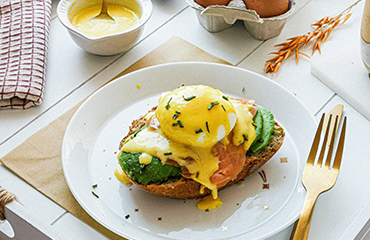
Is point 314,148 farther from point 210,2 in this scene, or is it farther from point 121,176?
point 210,2

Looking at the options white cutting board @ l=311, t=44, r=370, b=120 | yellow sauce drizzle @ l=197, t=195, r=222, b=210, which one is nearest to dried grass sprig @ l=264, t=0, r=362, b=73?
white cutting board @ l=311, t=44, r=370, b=120

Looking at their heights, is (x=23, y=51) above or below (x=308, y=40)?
below

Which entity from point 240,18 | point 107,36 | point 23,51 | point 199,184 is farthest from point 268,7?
point 23,51

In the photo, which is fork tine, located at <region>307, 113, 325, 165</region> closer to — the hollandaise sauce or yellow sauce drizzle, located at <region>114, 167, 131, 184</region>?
yellow sauce drizzle, located at <region>114, 167, 131, 184</region>

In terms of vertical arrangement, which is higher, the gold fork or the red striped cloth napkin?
the gold fork

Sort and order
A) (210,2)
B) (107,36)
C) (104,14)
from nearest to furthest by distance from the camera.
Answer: (107,36)
(210,2)
(104,14)

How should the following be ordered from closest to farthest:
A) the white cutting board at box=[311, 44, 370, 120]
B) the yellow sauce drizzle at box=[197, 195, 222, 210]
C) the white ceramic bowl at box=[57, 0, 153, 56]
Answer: the yellow sauce drizzle at box=[197, 195, 222, 210]
the white cutting board at box=[311, 44, 370, 120]
the white ceramic bowl at box=[57, 0, 153, 56]

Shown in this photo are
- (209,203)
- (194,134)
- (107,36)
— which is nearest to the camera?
(194,134)

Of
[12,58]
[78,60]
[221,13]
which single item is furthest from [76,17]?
[221,13]
